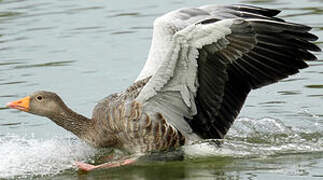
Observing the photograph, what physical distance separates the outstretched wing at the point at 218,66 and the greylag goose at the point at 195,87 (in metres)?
0.01

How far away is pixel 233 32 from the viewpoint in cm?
1041

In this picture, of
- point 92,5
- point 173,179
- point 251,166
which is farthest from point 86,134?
point 92,5

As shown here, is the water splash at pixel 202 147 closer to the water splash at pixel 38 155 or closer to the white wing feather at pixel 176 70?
the water splash at pixel 38 155

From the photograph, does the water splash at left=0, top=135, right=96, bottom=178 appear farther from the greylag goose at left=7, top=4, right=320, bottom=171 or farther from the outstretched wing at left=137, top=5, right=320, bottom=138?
the outstretched wing at left=137, top=5, right=320, bottom=138

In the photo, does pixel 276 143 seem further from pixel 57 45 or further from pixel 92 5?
pixel 92 5

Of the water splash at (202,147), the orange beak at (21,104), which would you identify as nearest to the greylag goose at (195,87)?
the orange beak at (21,104)

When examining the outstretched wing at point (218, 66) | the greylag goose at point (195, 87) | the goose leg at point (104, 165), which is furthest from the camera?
the goose leg at point (104, 165)

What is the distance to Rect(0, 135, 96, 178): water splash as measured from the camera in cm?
1105

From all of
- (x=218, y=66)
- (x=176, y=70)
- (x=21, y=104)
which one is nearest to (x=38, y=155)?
(x=21, y=104)

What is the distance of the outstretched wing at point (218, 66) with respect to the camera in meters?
10.4

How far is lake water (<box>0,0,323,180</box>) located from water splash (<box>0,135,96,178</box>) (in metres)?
0.01

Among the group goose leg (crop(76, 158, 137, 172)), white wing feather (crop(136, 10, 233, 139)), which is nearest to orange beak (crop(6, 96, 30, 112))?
goose leg (crop(76, 158, 137, 172))

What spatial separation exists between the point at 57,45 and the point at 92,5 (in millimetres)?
3173

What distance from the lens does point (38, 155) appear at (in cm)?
1151
